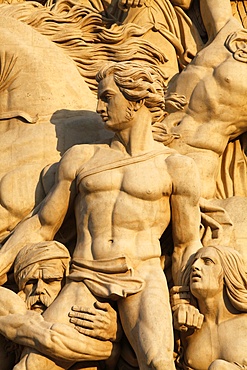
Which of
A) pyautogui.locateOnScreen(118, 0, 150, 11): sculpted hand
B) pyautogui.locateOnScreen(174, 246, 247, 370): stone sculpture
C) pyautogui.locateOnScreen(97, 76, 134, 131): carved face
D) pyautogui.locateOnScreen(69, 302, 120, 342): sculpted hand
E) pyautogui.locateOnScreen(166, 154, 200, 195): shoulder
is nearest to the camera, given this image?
pyautogui.locateOnScreen(69, 302, 120, 342): sculpted hand

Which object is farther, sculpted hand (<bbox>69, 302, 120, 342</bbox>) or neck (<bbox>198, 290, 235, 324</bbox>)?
neck (<bbox>198, 290, 235, 324</bbox>)

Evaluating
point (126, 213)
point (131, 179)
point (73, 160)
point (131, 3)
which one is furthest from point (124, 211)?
point (131, 3)

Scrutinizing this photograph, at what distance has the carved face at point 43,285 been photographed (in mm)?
9656

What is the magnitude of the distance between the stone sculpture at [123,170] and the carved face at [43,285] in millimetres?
61

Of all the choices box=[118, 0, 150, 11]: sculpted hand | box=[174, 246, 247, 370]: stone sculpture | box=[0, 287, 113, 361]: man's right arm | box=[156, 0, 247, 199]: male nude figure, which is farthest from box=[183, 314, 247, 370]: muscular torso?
box=[118, 0, 150, 11]: sculpted hand

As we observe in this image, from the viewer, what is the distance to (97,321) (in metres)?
9.46

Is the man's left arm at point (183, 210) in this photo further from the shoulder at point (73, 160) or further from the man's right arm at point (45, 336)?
the man's right arm at point (45, 336)

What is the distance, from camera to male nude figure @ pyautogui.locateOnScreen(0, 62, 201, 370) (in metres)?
9.47

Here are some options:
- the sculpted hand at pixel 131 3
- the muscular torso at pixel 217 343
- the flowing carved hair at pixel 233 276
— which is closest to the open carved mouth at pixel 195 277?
the flowing carved hair at pixel 233 276

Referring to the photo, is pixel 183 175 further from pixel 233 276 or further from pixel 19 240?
pixel 19 240

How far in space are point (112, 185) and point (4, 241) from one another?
34.2 inches

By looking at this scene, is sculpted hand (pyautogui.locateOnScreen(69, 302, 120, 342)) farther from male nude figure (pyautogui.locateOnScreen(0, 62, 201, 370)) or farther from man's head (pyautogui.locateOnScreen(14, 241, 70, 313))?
man's head (pyautogui.locateOnScreen(14, 241, 70, 313))

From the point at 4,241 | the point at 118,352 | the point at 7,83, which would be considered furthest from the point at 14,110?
the point at 118,352

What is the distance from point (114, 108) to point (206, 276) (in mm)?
1196
